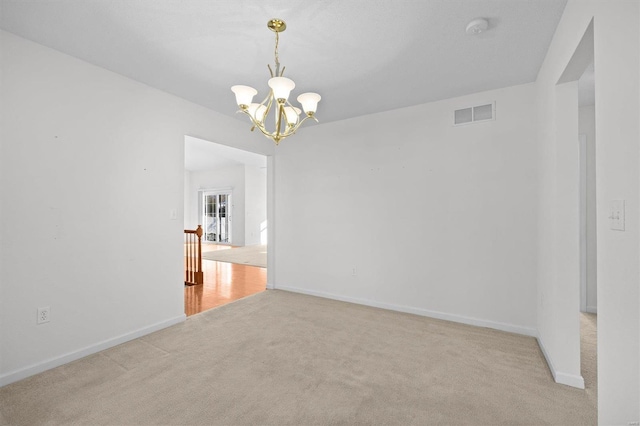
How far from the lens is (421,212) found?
138 inches

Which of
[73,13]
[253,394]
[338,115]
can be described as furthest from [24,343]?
[338,115]

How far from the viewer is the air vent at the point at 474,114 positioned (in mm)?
3133

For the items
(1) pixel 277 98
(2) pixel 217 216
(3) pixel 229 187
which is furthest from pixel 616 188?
(2) pixel 217 216

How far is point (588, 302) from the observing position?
3.62m

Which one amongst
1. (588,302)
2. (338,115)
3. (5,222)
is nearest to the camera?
(5,222)

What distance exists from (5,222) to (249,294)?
289cm

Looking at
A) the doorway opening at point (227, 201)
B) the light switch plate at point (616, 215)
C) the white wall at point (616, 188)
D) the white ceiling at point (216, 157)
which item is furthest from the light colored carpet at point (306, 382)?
the white ceiling at point (216, 157)

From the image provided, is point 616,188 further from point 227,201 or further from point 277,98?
point 227,201

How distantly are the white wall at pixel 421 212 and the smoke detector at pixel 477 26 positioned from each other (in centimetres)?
128

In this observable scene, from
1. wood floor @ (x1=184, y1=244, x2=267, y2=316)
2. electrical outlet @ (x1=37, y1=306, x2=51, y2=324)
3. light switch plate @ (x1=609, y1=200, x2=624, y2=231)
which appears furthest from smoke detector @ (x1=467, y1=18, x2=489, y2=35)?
wood floor @ (x1=184, y1=244, x2=267, y2=316)

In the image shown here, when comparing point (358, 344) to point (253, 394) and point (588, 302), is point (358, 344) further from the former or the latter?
point (588, 302)

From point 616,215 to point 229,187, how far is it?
10.2m

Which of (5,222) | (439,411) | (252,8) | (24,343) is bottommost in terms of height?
(439,411)

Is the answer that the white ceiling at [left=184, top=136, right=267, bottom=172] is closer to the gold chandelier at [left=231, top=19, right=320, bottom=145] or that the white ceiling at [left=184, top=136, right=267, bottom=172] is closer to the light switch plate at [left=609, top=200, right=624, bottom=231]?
the gold chandelier at [left=231, top=19, right=320, bottom=145]
